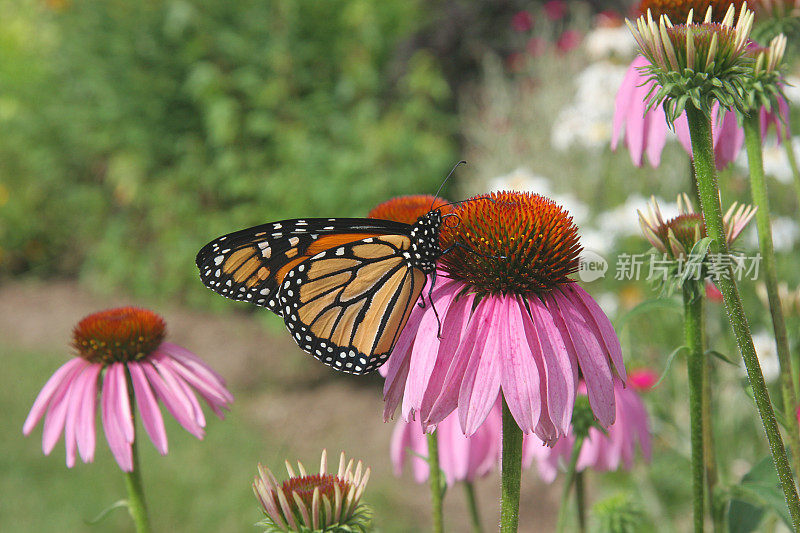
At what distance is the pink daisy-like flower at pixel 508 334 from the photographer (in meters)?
0.88

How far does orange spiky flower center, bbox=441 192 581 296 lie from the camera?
3.23 feet

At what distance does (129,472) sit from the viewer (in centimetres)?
121

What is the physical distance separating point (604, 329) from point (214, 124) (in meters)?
5.15

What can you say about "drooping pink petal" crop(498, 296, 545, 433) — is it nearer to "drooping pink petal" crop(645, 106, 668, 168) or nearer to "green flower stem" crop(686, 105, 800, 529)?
"green flower stem" crop(686, 105, 800, 529)

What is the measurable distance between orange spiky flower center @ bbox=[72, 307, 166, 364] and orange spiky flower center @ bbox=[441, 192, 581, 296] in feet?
2.28

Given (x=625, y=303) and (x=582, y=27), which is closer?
(x=625, y=303)

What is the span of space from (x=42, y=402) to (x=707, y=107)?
123 centimetres

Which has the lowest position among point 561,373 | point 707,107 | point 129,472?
point 129,472

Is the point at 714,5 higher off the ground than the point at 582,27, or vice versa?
the point at 582,27

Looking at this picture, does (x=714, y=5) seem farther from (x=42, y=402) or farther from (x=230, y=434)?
(x=230, y=434)

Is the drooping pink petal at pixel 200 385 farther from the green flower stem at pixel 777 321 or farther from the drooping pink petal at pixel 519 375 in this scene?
the green flower stem at pixel 777 321

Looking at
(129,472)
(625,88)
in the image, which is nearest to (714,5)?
(625,88)

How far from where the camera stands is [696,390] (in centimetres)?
110

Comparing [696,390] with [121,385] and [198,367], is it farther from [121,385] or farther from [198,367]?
[121,385]
